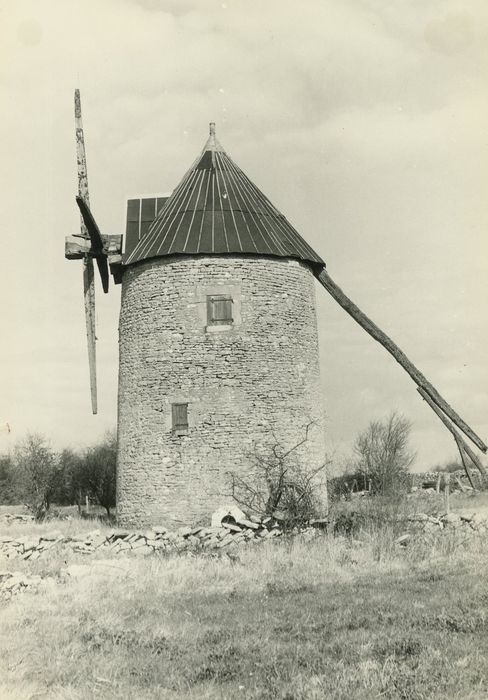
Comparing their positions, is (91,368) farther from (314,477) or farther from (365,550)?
(365,550)

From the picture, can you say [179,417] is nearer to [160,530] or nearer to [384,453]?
[160,530]

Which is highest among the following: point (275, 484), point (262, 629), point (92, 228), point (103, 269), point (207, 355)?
point (92, 228)

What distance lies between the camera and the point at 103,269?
1897cm

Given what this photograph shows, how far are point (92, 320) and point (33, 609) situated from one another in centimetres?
1068

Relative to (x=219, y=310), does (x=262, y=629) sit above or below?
below

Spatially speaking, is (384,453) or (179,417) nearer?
(179,417)

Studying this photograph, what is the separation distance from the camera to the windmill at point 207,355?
15.1 meters

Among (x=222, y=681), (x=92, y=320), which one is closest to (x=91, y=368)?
(x=92, y=320)

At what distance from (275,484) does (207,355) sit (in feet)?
9.75

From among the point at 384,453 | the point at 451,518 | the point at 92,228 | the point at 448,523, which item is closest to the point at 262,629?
the point at 448,523

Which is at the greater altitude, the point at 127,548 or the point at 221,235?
the point at 221,235

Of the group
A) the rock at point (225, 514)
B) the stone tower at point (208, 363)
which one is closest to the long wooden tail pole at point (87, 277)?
the stone tower at point (208, 363)

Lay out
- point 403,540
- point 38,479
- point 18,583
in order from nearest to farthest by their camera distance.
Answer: point 18,583, point 403,540, point 38,479

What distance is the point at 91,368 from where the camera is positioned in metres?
18.2
